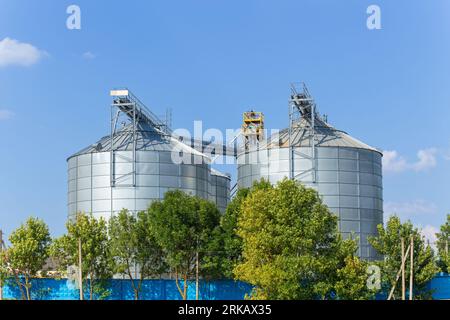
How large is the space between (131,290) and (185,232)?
534 cm

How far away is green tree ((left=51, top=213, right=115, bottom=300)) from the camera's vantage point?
144ft

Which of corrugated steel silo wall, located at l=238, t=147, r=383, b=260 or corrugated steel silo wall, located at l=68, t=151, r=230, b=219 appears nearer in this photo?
corrugated steel silo wall, located at l=238, t=147, r=383, b=260

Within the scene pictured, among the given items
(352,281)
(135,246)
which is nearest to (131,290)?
(135,246)

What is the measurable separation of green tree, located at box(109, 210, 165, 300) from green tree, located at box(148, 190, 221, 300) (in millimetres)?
757

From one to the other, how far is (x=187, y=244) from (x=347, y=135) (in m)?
15.7

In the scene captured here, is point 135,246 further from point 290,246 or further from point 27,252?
point 290,246

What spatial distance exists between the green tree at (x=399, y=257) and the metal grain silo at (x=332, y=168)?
5544 mm

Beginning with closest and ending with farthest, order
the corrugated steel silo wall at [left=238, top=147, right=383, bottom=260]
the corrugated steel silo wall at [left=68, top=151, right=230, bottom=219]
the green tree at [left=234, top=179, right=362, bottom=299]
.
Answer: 1. the green tree at [left=234, top=179, right=362, bottom=299]
2. the corrugated steel silo wall at [left=238, top=147, right=383, bottom=260]
3. the corrugated steel silo wall at [left=68, top=151, right=230, bottom=219]

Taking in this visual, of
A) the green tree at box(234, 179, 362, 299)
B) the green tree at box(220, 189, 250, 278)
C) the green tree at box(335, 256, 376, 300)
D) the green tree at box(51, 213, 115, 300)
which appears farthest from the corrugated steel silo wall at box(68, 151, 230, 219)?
the green tree at box(335, 256, 376, 300)

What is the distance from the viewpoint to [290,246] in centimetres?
3659

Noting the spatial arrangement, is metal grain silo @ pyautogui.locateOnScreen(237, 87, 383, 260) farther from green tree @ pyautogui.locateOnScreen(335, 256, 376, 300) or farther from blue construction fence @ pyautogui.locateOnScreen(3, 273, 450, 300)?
green tree @ pyautogui.locateOnScreen(335, 256, 376, 300)

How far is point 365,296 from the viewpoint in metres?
38.7
